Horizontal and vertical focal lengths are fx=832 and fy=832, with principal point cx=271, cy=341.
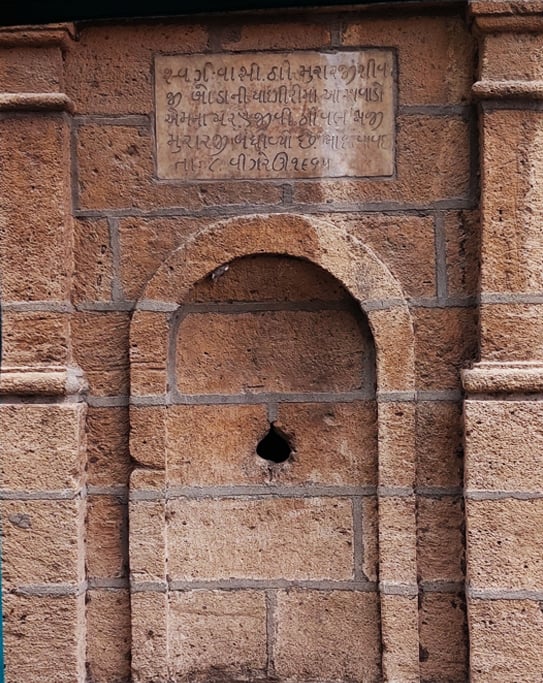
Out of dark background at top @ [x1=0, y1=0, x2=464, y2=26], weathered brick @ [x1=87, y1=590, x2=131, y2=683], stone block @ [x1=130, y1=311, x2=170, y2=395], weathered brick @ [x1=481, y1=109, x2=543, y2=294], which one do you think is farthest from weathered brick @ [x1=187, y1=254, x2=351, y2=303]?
dark background at top @ [x1=0, y1=0, x2=464, y2=26]

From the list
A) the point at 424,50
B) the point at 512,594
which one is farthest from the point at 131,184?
the point at 512,594

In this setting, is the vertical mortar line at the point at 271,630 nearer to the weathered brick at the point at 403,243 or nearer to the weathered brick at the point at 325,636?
the weathered brick at the point at 325,636

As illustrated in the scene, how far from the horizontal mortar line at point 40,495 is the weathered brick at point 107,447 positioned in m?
0.14

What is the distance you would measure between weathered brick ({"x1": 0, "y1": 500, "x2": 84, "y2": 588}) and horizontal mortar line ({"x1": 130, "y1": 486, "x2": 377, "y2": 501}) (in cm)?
41

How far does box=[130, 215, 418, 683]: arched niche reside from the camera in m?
3.26

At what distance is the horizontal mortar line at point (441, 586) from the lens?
129 inches

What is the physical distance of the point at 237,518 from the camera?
3.40 m

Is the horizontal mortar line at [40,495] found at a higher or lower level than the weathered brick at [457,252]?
lower

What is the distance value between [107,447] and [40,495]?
0.32 m

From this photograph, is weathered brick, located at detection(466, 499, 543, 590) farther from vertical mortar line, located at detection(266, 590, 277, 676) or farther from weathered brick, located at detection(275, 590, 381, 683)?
vertical mortar line, located at detection(266, 590, 277, 676)

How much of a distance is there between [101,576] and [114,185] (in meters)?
1.58

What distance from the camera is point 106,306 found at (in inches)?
132

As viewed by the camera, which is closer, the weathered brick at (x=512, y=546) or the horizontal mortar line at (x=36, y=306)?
the weathered brick at (x=512, y=546)

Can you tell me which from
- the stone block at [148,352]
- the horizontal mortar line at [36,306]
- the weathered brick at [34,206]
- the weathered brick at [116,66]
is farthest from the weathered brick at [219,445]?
the weathered brick at [116,66]
